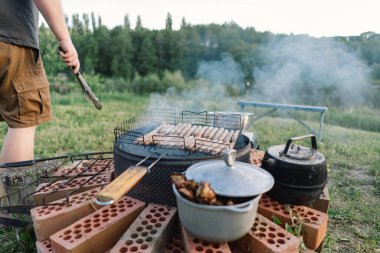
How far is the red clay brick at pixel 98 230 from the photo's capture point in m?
1.91

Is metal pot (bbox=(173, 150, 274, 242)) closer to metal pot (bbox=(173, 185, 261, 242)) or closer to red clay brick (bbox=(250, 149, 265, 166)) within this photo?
metal pot (bbox=(173, 185, 261, 242))

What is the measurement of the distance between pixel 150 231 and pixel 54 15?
6.47 ft

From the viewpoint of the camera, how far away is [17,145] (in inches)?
112

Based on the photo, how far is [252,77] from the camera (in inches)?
500

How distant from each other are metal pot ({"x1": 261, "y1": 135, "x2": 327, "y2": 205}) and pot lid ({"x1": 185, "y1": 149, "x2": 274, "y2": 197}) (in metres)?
0.41

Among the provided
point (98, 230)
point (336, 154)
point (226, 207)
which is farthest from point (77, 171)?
point (336, 154)

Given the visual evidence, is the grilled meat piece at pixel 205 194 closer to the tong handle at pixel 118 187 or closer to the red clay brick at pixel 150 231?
the tong handle at pixel 118 187

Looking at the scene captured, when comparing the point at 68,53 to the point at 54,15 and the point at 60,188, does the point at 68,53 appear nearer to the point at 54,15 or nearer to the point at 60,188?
the point at 54,15

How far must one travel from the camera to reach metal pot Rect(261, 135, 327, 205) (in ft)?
7.16

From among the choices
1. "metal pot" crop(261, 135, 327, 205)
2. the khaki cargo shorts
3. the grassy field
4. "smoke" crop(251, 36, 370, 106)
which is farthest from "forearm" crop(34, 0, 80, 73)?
"smoke" crop(251, 36, 370, 106)

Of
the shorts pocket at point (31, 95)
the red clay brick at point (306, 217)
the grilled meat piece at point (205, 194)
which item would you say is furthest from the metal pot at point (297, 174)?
the shorts pocket at point (31, 95)

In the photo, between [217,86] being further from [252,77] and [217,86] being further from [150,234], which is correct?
[150,234]

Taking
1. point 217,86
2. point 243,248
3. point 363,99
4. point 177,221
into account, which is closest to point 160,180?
point 177,221

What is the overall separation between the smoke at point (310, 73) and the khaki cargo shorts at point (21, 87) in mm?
10149
